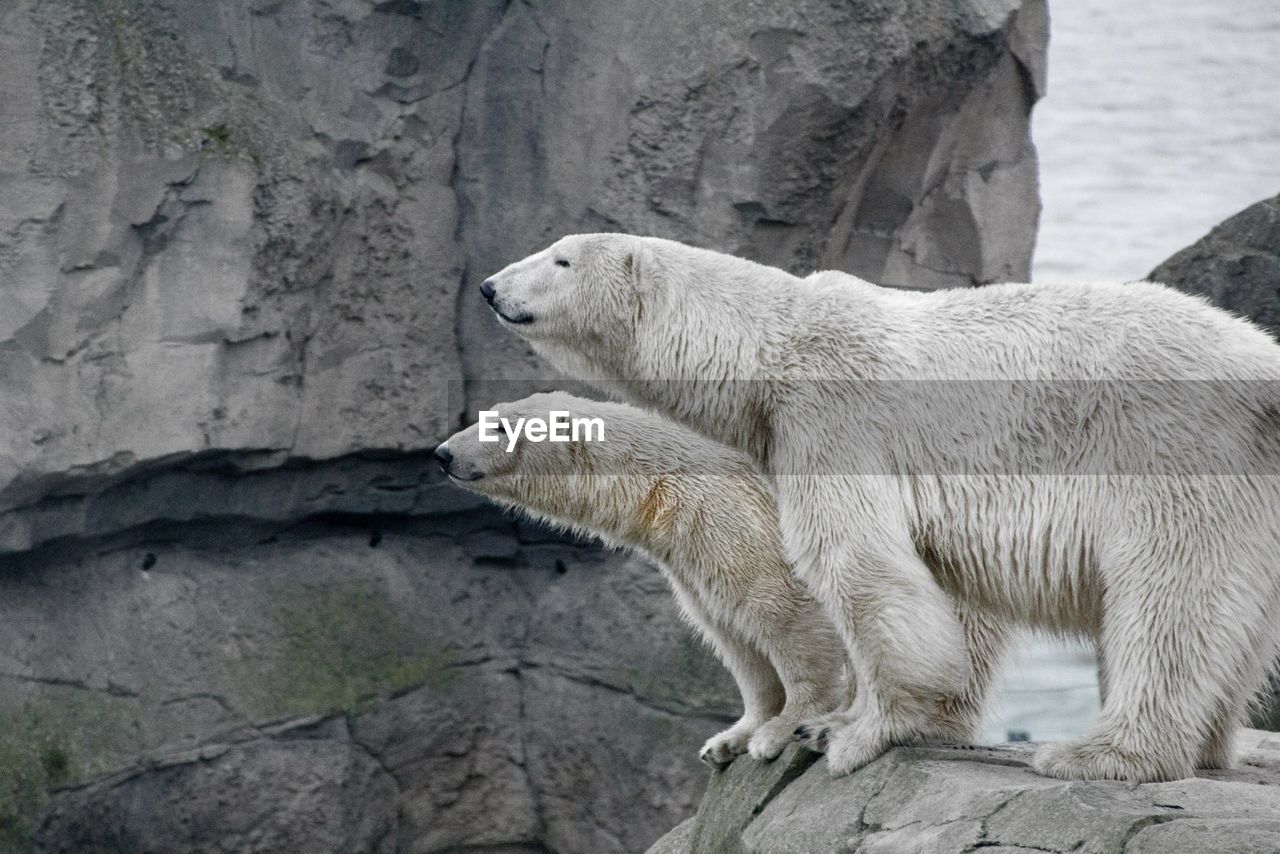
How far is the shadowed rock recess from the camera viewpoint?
251 inches

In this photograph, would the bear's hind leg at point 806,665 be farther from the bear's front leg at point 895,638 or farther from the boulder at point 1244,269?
the boulder at point 1244,269

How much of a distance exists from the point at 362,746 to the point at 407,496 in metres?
1.25

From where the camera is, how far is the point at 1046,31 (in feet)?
25.0

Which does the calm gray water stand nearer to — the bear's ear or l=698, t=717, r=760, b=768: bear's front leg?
l=698, t=717, r=760, b=768: bear's front leg

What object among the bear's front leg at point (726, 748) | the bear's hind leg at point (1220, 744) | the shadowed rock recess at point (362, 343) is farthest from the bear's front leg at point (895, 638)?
the shadowed rock recess at point (362, 343)

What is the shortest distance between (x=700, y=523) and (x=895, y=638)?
3.83ft

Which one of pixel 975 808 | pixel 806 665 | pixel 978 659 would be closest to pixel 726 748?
pixel 806 665

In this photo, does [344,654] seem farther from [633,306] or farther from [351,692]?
[633,306]

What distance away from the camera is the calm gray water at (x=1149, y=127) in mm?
12586

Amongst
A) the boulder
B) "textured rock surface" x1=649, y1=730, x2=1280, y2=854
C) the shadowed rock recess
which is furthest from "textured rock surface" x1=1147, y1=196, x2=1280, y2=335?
"textured rock surface" x1=649, y1=730, x2=1280, y2=854

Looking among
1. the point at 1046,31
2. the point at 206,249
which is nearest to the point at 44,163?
the point at 206,249

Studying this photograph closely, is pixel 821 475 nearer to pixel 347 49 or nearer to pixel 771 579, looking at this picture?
pixel 771 579

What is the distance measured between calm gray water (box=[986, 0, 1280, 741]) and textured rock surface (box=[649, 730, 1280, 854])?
883 centimetres

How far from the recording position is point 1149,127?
1326cm
